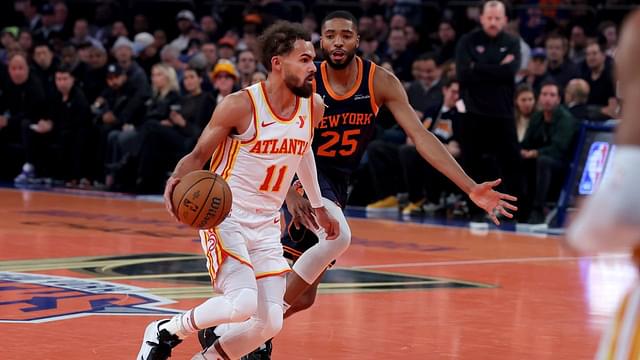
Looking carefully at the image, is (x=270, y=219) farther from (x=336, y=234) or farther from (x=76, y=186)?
(x=76, y=186)

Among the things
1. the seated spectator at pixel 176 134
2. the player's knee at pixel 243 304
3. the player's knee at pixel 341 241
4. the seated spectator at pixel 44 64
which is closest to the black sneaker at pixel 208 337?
the player's knee at pixel 243 304

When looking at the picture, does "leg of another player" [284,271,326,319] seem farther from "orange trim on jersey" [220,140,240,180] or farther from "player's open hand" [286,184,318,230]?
"orange trim on jersey" [220,140,240,180]

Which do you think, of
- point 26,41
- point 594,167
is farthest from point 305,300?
point 26,41

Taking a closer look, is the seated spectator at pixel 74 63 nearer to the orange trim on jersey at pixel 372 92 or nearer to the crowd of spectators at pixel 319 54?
the crowd of spectators at pixel 319 54

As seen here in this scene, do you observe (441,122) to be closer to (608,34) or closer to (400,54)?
(400,54)

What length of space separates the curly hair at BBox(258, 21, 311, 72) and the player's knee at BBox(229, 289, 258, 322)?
1.19m

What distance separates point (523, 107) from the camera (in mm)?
15758

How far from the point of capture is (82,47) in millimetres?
21094

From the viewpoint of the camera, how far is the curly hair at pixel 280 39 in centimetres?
661

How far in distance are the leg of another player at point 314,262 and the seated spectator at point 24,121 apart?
1262 centimetres

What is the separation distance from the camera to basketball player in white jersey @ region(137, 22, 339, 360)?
640cm

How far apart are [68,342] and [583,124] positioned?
866 centimetres

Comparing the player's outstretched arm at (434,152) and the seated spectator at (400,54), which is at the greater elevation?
the player's outstretched arm at (434,152)

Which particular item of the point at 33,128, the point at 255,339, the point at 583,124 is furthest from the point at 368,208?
the point at 255,339
